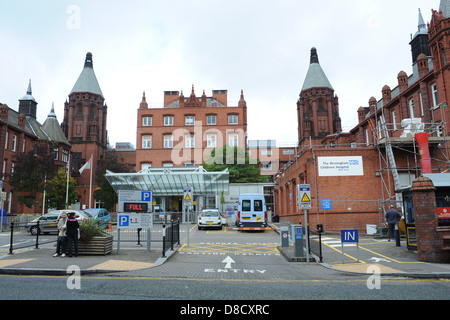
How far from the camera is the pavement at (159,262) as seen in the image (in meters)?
9.62

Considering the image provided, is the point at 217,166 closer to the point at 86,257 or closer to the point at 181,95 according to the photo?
the point at 181,95

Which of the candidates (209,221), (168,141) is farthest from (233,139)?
(209,221)

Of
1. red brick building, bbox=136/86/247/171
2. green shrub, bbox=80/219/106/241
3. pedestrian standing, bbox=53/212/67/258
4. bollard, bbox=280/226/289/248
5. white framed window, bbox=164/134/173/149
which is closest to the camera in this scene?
pedestrian standing, bbox=53/212/67/258

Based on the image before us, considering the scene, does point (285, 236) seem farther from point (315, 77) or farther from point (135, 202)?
point (315, 77)

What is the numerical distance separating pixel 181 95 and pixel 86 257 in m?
49.2

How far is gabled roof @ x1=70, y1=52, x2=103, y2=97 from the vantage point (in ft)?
222

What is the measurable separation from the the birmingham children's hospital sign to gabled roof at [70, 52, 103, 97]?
185 feet

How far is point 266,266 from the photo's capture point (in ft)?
37.6

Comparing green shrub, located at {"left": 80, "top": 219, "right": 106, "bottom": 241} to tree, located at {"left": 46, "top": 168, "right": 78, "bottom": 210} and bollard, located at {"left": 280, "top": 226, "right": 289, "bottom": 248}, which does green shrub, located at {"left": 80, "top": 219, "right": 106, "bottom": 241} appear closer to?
bollard, located at {"left": 280, "top": 226, "right": 289, "bottom": 248}

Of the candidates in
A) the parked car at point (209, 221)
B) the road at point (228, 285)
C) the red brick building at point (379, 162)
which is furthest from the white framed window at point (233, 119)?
the road at point (228, 285)

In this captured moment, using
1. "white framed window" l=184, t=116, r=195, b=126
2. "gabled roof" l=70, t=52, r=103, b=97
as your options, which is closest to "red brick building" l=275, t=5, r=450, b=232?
"white framed window" l=184, t=116, r=195, b=126

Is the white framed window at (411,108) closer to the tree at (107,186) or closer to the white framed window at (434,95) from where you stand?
the white framed window at (434,95)
